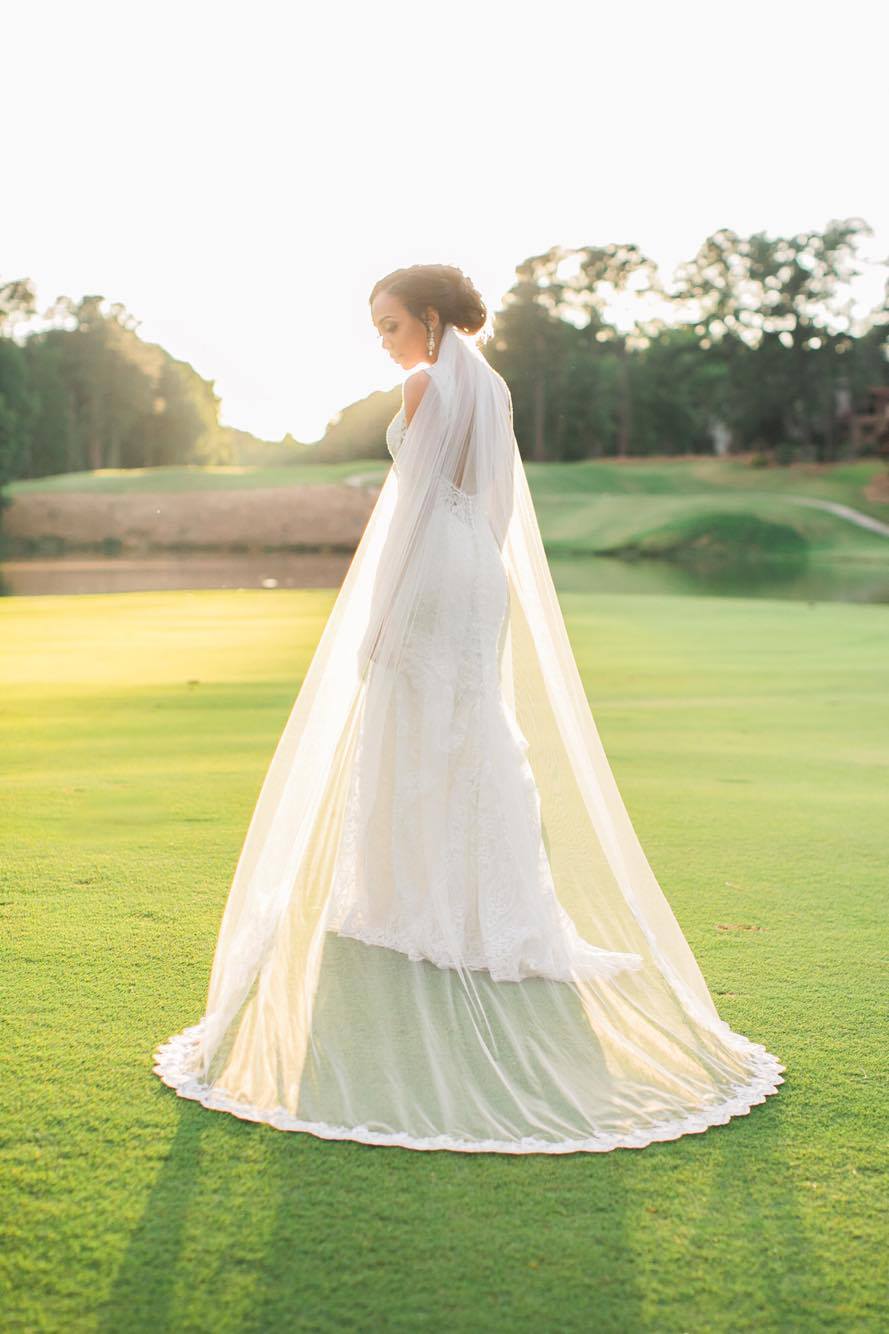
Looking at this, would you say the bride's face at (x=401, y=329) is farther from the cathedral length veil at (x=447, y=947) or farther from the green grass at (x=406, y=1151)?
the green grass at (x=406, y=1151)

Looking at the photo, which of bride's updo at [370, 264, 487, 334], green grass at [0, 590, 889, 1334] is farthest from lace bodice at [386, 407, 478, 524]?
green grass at [0, 590, 889, 1334]

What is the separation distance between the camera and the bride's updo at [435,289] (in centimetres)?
344

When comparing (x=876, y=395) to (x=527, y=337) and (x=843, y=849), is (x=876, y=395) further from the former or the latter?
(x=843, y=849)

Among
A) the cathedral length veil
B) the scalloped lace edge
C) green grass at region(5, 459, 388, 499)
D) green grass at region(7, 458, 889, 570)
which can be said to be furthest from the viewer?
green grass at region(5, 459, 388, 499)

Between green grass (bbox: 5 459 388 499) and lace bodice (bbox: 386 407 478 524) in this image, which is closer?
lace bodice (bbox: 386 407 478 524)

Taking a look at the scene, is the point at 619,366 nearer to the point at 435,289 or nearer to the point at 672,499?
the point at 672,499

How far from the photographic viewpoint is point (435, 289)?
3438 mm

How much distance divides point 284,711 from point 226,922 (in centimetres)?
556

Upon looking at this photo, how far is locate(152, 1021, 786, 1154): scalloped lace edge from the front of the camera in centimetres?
247

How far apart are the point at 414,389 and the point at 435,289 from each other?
0.98 feet

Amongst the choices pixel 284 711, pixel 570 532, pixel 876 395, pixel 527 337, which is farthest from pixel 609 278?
pixel 284 711

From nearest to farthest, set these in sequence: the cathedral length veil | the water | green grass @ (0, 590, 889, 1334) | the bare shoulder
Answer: green grass @ (0, 590, 889, 1334) → the cathedral length veil → the bare shoulder → the water

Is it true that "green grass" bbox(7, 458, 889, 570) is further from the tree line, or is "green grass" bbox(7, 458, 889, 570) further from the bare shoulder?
the bare shoulder

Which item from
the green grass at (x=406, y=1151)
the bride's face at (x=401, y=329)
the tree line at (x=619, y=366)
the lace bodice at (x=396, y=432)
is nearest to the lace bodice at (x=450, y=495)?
the lace bodice at (x=396, y=432)
